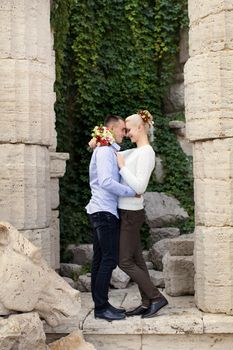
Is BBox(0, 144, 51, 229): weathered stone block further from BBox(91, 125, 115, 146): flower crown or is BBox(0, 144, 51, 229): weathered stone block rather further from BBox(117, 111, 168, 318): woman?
BBox(117, 111, 168, 318): woman

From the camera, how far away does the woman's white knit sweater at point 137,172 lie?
5562mm

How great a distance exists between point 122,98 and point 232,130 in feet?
23.8

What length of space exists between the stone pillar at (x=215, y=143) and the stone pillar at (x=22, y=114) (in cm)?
182

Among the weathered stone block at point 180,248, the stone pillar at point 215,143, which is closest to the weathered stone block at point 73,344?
the stone pillar at point 215,143

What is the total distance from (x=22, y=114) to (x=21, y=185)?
2.65 ft

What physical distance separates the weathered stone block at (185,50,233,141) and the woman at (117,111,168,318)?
0.57 metres

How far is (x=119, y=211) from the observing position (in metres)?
5.77

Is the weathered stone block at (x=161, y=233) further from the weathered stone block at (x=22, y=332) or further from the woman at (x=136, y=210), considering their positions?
the weathered stone block at (x=22, y=332)

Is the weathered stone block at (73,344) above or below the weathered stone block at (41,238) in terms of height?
below

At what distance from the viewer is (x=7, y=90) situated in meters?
6.13

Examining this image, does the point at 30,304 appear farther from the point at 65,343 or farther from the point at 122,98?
the point at 122,98

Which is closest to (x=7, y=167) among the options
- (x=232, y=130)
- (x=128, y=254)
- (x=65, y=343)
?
(x=128, y=254)

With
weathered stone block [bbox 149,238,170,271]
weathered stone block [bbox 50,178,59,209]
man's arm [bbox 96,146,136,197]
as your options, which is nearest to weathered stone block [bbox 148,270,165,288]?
weathered stone block [bbox 149,238,170,271]

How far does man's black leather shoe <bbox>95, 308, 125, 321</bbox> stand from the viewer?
5.70 m
